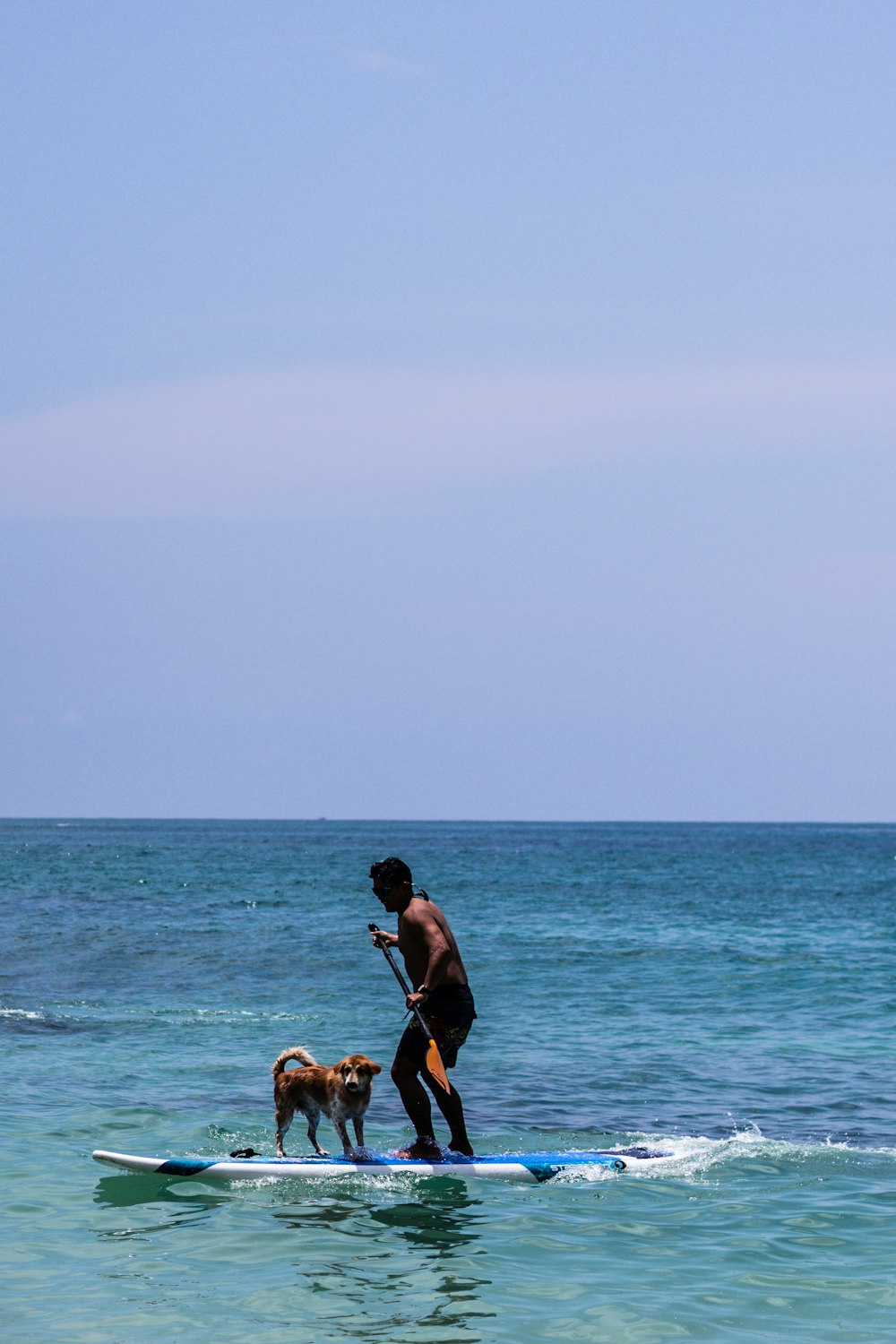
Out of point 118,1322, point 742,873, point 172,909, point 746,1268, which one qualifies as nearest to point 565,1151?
point 746,1268

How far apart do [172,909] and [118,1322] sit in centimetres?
3842

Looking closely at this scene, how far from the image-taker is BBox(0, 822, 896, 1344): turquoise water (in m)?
8.70

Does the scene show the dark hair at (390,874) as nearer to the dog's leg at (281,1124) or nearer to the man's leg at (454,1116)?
the man's leg at (454,1116)

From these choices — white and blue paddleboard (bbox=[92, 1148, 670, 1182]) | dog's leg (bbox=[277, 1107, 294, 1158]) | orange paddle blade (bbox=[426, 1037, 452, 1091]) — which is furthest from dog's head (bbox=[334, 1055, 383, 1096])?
dog's leg (bbox=[277, 1107, 294, 1158])

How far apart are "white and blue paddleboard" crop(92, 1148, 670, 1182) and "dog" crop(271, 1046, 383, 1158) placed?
7.0 inches

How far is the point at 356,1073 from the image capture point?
1136cm

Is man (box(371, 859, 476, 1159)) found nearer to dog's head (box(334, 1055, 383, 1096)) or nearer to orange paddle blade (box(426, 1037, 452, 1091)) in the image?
orange paddle blade (box(426, 1037, 452, 1091))

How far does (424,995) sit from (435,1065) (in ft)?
2.06

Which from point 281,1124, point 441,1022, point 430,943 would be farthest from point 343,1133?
point 430,943

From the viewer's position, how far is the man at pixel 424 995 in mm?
11281

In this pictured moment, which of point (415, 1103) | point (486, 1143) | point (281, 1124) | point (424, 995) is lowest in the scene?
point (486, 1143)

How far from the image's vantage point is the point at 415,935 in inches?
446

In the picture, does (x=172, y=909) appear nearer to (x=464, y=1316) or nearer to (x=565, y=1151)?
(x=565, y=1151)

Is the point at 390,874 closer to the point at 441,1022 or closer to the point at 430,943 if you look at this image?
the point at 430,943
